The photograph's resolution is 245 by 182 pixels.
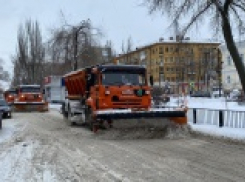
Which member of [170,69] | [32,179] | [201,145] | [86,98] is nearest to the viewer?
[32,179]

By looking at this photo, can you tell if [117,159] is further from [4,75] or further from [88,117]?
[4,75]

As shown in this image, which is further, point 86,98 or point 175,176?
point 86,98

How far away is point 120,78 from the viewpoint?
719 inches

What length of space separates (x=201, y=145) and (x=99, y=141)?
3.53 m

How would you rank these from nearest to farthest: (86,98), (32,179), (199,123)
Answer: (32,179), (86,98), (199,123)

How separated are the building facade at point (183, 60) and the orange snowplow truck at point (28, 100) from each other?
7533 mm

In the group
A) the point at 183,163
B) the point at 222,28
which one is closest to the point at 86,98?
the point at 222,28

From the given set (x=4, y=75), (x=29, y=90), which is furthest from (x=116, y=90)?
(x=4, y=75)

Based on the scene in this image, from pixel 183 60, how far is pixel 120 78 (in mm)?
51662

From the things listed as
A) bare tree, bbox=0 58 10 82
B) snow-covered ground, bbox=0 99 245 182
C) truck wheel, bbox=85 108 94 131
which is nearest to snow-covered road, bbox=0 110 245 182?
snow-covered ground, bbox=0 99 245 182

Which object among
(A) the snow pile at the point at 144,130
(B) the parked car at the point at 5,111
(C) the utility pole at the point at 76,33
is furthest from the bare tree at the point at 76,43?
(A) the snow pile at the point at 144,130

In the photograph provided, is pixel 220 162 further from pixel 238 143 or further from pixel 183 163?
pixel 238 143

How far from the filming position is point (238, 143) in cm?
1442

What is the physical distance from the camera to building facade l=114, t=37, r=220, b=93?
27.7 metres
